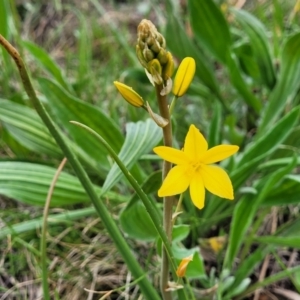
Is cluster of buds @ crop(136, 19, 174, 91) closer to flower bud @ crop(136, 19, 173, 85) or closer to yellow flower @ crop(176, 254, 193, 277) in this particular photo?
flower bud @ crop(136, 19, 173, 85)

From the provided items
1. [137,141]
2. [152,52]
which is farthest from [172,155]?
[137,141]

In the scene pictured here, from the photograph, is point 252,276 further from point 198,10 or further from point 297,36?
point 198,10

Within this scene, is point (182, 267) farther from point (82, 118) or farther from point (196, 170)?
point (82, 118)

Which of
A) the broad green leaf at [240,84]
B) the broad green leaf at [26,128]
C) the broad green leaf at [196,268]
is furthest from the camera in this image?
the broad green leaf at [240,84]

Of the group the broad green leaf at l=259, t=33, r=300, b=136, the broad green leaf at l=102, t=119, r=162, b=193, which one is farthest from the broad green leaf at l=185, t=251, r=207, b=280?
the broad green leaf at l=259, t=33, r=300, b=136

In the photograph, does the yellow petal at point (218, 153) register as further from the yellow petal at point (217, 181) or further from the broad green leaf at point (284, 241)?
the broad green leaf at point (284, 241)

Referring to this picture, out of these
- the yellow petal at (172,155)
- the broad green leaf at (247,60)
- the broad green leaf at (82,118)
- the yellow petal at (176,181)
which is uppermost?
the broad green leaf at (247,60)

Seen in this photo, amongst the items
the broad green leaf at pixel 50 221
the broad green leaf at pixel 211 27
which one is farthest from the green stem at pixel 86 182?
the broad green leaf at pixel 211 27
